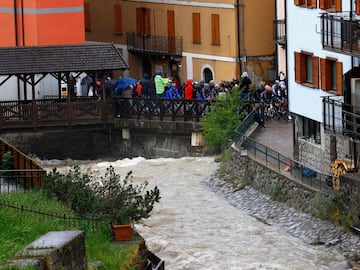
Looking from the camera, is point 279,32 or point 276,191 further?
point 279,32

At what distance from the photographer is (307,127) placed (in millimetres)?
49312

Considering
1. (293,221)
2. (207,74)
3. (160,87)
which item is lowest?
(293,221)

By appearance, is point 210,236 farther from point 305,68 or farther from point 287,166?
point 305,68

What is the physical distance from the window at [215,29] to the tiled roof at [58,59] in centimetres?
810

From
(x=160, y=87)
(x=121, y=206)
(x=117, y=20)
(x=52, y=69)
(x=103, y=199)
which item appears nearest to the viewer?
(x=121, y=206)

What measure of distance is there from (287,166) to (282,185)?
62 centimetres

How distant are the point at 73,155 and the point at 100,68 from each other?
159 inches

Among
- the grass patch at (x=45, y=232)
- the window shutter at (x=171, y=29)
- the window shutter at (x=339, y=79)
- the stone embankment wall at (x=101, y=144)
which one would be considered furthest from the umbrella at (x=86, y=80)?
the grass patch at (x=45, y=232)

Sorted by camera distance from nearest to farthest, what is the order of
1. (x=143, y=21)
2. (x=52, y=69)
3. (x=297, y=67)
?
(x=297, y=67) < (x=52, y=69) < (x=143, y=21)

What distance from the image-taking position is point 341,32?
42875 millimetres

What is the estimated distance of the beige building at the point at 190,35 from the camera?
67.8 m

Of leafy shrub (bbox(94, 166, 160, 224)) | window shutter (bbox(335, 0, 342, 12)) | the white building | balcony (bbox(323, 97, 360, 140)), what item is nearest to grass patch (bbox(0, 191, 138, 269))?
leafy shrub (bbox(94, 166, 160, 224))

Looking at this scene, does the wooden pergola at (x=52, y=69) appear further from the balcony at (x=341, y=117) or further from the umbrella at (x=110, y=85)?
the balcony at (x=341, y=117)

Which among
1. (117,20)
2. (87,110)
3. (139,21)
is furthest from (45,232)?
(117,20)
